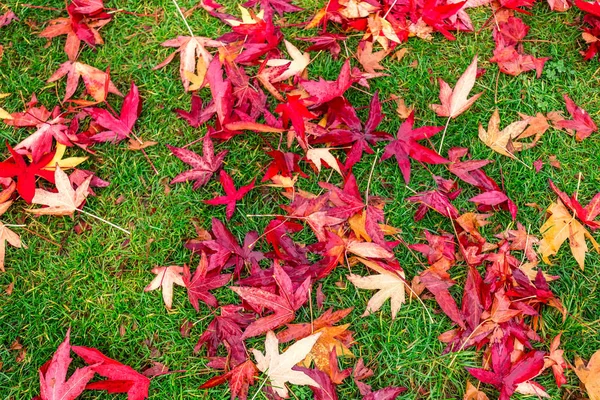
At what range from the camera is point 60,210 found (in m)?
1.91

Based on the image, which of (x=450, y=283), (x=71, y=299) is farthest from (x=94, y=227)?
(x=450, y=283)

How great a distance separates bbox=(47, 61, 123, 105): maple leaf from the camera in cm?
208

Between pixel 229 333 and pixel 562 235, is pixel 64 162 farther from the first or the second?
pixel 562 235

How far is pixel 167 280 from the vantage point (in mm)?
1875

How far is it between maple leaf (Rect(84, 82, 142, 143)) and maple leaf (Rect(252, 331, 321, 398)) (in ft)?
3.48

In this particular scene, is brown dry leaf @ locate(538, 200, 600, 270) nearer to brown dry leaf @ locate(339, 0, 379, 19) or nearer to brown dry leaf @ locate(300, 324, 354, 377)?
brown dry leaf @ locate(300, 324, 354, 377)

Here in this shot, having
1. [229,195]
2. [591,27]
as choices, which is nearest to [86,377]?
[229,195]

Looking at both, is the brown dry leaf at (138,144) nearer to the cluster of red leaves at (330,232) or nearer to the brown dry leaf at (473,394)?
the cluster of red leaves at (330,232)

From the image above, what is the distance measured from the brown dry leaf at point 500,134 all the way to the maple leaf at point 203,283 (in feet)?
4.08

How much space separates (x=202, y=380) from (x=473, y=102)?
5.31 ft

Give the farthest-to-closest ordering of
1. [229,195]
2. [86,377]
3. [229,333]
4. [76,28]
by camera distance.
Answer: [76,28]
[229,195]
[229,333]
[86,377]

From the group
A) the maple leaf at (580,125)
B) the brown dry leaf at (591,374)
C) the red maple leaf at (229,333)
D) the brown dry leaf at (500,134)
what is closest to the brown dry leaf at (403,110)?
the brown dry leaf at (500,134)

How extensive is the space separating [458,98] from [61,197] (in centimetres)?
172

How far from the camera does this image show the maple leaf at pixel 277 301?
1.72 metres
